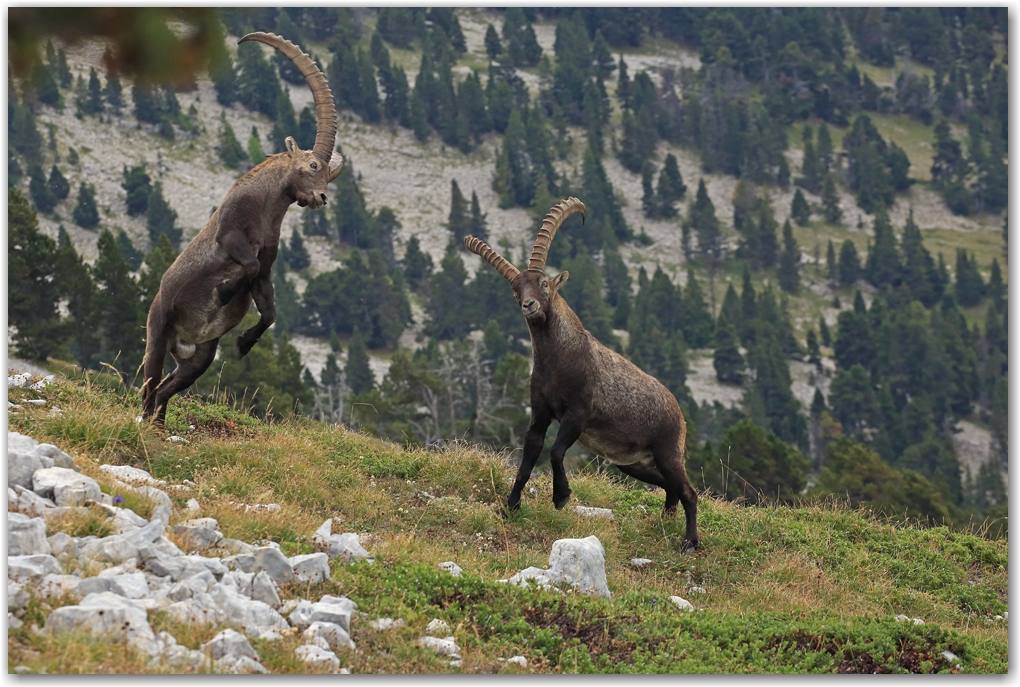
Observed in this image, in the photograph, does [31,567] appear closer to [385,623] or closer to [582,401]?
[385,623]

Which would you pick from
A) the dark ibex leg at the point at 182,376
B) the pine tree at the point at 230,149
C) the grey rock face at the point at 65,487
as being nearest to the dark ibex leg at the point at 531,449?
the dark ibex leg at the point at 182,376

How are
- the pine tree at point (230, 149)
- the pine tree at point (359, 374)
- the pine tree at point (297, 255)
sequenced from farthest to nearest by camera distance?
the pine tree at point (230, 149) < the pine tree at point (297, 255) < the pine tree at point (359, 374)

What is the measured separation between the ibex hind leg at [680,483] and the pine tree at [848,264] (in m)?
166

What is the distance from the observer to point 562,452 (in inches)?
563

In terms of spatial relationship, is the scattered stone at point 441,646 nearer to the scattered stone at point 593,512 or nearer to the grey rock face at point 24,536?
the grey rock face at point 24,536

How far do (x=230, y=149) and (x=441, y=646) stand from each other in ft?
564

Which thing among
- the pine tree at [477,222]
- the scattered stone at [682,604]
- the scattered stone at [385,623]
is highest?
the scattered stone at [385,623]

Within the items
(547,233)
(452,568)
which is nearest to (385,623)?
(452,568)

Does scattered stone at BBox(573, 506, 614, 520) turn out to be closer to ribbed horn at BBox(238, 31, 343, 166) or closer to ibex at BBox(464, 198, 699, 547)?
ibex at BBox(464, 198, 699, 547)

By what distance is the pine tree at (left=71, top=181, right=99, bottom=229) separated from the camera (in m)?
149

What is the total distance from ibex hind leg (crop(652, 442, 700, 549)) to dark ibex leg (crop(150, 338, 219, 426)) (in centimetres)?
605

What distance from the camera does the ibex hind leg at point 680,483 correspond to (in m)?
15.3

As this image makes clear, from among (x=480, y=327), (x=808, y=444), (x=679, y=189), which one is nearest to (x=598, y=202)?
(x=679, y=189)

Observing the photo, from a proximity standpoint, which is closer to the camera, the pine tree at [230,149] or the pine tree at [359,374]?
the pine tree at [359,374]
